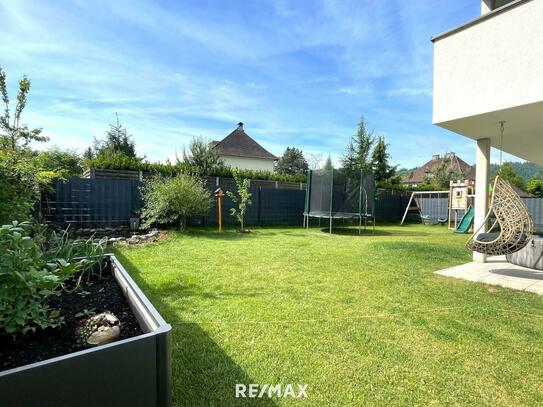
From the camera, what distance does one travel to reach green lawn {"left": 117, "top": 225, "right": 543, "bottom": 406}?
172 centimetres

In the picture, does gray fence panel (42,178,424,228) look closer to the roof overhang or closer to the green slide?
the green slide

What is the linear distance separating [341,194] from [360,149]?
Answer: 1237cm

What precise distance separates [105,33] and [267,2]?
3.17m

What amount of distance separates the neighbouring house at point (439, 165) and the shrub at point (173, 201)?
25711 millimetres

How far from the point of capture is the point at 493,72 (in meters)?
3.65

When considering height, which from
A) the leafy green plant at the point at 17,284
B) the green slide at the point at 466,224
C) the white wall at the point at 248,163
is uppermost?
the white wall at the point at 248,163

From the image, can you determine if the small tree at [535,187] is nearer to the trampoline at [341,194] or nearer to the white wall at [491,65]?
the trampoline at [341,194]

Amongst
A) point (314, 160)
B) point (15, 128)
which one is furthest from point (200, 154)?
point (314, 160)

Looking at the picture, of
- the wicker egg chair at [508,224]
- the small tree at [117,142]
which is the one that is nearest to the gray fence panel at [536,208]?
the wicker egg chair at [508,224]

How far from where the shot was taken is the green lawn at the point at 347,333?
1723 mm

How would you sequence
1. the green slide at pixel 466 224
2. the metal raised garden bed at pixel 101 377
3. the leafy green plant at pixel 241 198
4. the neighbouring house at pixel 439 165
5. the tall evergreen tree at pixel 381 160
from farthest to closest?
the neighbouring house at pixel 439 165 → the tall evergreen tree at pixel 381 160 → the green slide at pixel 466 224 → the leafy green plant at pixel 241 198 → the metal raised garden bed at pixel 101 377

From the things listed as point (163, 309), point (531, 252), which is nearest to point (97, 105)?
point (163, 309)

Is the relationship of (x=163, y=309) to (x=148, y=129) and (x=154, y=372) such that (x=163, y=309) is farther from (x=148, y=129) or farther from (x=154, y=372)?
(x=148, y=129)

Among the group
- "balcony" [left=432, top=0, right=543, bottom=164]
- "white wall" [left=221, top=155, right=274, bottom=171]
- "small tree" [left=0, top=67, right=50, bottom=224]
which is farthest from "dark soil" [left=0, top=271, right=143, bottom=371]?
"white wall" [left=221, top=155, right=274, bottom=171]
